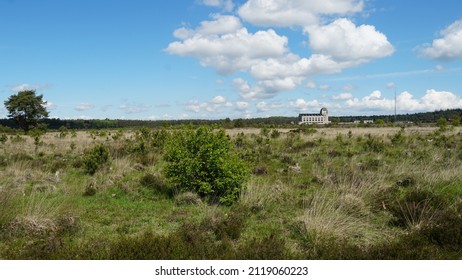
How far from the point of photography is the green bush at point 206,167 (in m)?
8.02

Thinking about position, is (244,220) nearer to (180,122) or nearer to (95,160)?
(95,160)

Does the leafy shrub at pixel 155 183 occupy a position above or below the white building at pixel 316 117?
below

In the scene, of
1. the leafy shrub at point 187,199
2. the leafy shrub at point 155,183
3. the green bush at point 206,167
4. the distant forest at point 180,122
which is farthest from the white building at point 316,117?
the leafy shrub at point 187,199

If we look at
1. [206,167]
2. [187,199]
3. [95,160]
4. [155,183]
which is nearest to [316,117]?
[95,160]

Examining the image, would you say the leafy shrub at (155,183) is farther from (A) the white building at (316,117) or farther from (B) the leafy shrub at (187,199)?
(A) the white building at (316,117)

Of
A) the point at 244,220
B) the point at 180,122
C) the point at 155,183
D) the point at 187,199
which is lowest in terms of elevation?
the point at 244,220

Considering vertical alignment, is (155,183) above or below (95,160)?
below

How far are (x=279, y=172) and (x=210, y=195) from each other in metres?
4.14

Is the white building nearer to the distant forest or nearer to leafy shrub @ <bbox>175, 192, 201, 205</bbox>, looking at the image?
the distant forest

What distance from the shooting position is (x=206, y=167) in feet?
27.3

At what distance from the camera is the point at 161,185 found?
9344 mm

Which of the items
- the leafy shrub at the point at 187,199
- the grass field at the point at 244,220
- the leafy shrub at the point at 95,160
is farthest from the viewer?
the leafy shrub at the point at 95,160
